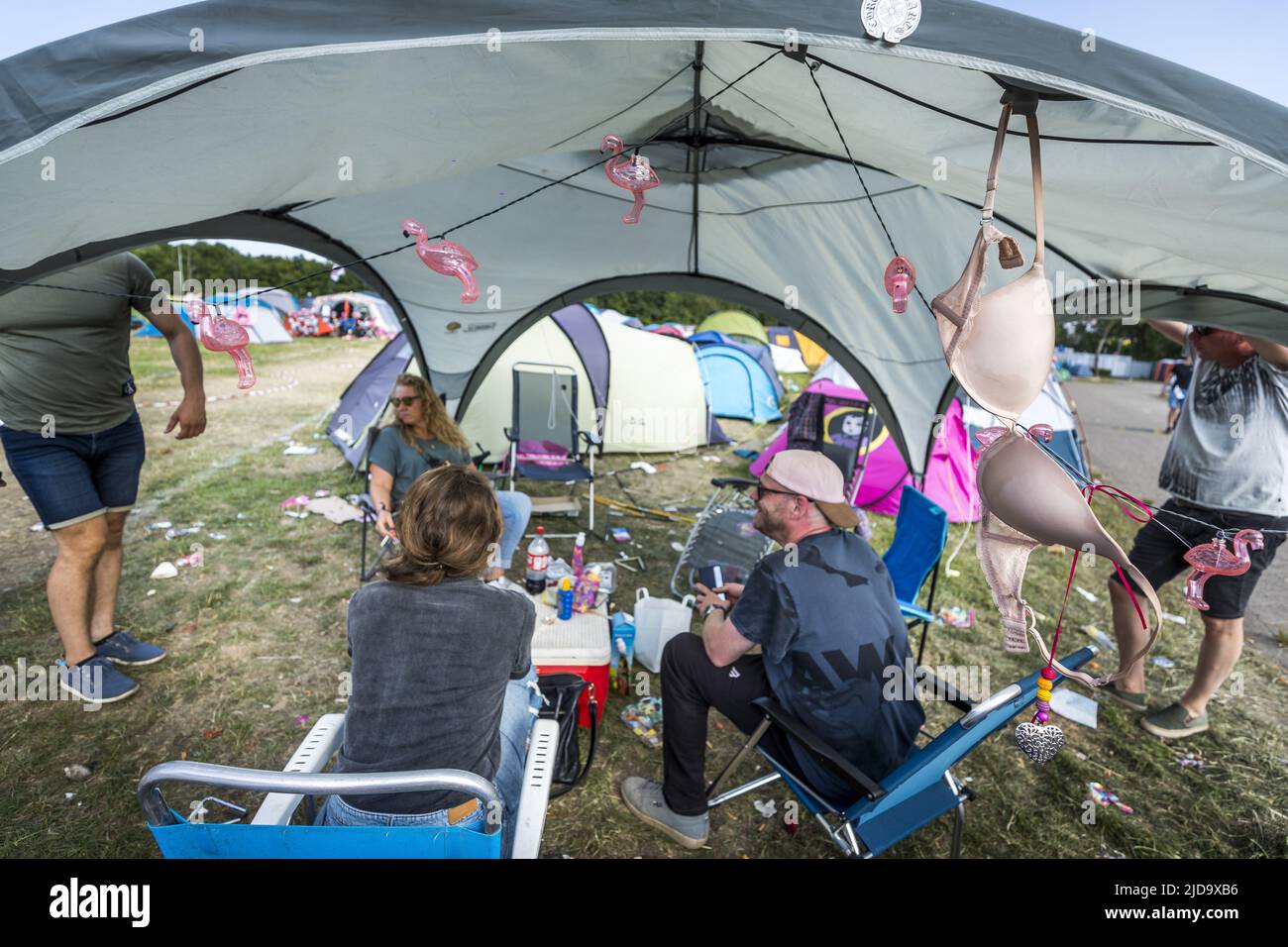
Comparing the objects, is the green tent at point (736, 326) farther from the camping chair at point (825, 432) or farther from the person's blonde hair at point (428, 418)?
the person's blonde hair at point (428, 418)

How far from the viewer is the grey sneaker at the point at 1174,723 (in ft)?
10.4

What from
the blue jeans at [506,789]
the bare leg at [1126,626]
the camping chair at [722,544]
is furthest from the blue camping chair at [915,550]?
the blue jeans at [506,789]

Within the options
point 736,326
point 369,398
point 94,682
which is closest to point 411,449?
point 94,682

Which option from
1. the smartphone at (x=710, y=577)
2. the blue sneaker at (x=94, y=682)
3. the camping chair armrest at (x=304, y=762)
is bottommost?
the blue sneaker at (x=94, y=682)

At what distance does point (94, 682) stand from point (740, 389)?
8.68m

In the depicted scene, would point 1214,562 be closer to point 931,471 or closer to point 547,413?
point 931,471

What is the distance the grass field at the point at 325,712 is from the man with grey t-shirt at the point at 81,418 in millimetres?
392

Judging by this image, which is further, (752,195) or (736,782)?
(752,195)

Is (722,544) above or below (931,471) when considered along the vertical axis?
below

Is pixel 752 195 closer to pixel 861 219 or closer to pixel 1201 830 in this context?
pixel 861 219

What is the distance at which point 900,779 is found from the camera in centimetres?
179

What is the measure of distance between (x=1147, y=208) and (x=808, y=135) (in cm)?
118

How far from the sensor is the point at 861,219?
3.21 meters
